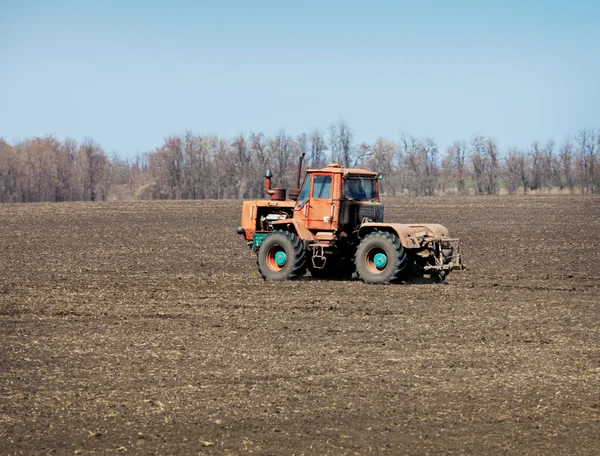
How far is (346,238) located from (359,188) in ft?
3.40

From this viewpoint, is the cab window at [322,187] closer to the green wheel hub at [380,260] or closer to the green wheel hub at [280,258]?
the green wheel hub at [280,258]

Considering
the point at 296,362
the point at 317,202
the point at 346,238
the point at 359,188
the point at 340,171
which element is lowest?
the point at 296,362

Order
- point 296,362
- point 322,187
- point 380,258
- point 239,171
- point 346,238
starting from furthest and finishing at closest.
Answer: point 239,171
point 346,238
point 322,187
point 380,258
point 296,362

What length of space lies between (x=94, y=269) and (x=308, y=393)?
41.7 feet

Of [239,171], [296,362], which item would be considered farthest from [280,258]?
[239,171]

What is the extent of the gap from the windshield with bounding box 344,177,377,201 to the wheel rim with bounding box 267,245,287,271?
177cm

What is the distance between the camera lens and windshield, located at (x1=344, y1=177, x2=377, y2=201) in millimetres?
16922

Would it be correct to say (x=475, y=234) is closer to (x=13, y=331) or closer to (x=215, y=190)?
(x=13, y=331)

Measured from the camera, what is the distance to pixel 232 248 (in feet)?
81.7

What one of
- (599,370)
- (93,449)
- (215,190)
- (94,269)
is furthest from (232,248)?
(215,190)

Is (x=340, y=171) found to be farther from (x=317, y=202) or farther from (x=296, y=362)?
(x=296, y=362)

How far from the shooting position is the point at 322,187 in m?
16.9

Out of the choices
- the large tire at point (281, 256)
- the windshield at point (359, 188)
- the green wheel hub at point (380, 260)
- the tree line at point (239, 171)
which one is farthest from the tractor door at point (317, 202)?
the tree line at point (239, 171)

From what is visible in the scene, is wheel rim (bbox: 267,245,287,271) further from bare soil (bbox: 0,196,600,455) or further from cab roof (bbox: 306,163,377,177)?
cab roof (bbox: 306,163,377,177)
